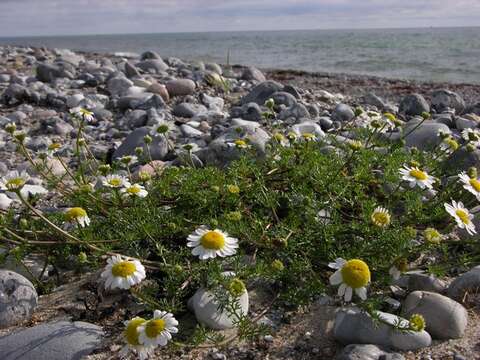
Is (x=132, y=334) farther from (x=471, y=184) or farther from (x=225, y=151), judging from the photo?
(x=225, y=151)

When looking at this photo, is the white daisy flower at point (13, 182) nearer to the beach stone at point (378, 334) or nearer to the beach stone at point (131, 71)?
the beach stone at point (378, 334)

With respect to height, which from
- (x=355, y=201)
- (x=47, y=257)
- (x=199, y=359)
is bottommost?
(x=199, y=359)

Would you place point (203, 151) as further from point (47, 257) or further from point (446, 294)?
point (446, 294)

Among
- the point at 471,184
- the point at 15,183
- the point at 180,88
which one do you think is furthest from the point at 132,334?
the point at 180,88

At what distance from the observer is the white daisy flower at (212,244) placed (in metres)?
2.45

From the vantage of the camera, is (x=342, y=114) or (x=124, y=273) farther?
(x=342, y=114)

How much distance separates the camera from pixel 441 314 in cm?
248

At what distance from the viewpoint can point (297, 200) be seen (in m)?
3.21

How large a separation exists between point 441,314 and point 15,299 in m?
2.25

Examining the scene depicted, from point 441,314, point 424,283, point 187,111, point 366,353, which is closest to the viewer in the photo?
point 366,353

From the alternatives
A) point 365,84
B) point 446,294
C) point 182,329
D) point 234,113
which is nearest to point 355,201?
point 446,294

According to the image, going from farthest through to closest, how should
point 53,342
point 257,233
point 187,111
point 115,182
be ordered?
point 187,111, point 115,182, point 257,233, point 53,342

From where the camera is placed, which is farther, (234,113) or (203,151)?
(234,113)

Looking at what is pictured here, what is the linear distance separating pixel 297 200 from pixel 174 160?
2501 mm
